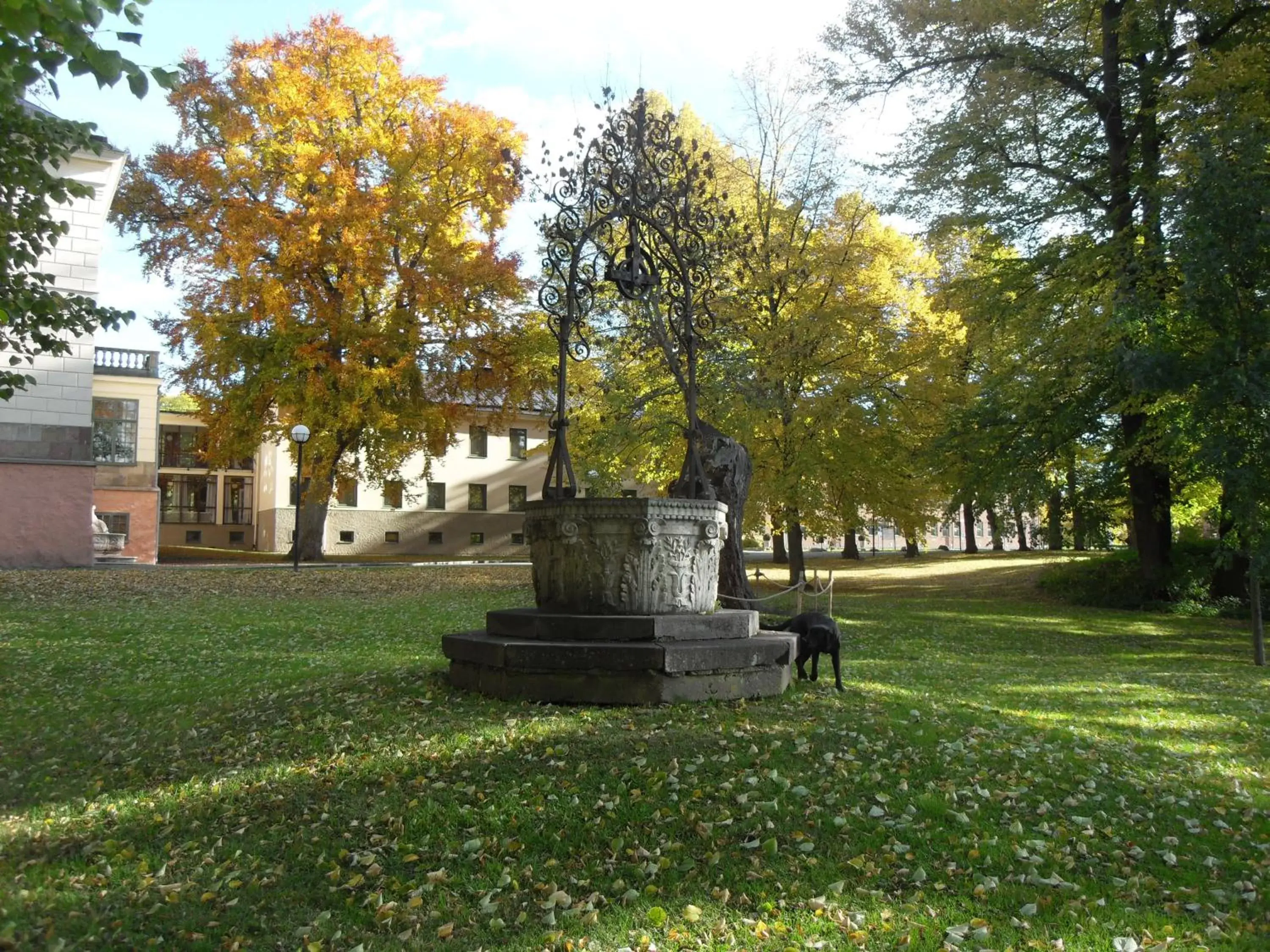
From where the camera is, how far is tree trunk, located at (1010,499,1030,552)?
20.7 metres

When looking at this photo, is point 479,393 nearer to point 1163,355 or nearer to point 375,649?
point 375,649

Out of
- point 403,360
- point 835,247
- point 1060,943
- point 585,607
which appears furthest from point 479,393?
point 1060,943

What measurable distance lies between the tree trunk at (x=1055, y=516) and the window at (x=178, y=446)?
131 ft

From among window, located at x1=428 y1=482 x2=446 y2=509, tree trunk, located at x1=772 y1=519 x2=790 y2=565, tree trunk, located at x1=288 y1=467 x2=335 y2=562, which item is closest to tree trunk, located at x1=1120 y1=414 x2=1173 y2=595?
tree trunk, located at x1=772 y1=519 x2=790 y2=565

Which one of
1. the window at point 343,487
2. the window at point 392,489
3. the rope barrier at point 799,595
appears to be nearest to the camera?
the rope barrier at point 799,595

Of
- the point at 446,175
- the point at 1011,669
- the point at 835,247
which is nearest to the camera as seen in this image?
the point at 1011,669

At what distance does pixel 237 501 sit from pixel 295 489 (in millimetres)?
20275

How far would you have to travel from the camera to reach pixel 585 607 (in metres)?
8.22

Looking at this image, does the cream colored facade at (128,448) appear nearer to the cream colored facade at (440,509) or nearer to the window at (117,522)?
the window at (117,522)

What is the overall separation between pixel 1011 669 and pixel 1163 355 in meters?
5.35

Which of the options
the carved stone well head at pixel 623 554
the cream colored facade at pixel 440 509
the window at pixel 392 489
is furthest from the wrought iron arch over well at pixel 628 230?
the cream colored facade at pixel 440 509

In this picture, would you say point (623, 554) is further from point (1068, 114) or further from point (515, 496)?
point (515, 496)

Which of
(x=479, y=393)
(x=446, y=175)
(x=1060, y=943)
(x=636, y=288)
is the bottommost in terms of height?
(x=1060, y=943)

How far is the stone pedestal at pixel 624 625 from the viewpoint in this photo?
24.5 feet
